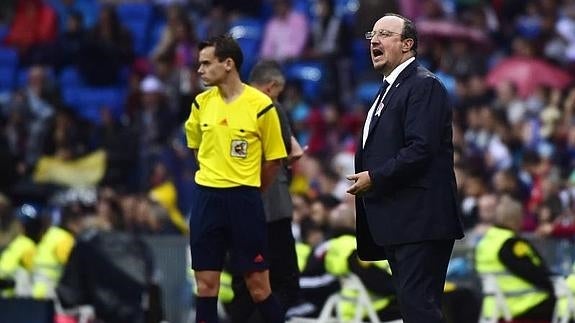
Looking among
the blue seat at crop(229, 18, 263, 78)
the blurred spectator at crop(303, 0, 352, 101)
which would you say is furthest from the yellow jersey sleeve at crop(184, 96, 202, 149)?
the blue seat at crop(229, 18, 263, 78)

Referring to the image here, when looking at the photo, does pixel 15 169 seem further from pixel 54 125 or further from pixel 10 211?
pixel 10 211

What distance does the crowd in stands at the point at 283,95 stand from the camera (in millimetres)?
17703

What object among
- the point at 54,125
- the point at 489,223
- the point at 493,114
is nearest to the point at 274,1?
the point at 54,125

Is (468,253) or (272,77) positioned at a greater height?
(272,77)

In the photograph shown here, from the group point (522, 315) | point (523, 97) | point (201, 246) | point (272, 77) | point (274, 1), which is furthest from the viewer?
point (274, 1)

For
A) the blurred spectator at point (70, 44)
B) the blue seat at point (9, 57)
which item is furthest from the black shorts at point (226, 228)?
the blue seat at point (9, 57)

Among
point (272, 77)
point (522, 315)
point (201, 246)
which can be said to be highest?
point (272, 77)

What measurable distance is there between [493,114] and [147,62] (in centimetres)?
601

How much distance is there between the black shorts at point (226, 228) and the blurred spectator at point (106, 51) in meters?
11.7

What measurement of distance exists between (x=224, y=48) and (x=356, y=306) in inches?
132

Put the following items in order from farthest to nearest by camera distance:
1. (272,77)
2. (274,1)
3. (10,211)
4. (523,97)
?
(274,1)
(523,97)
(10,211)
(272,77)

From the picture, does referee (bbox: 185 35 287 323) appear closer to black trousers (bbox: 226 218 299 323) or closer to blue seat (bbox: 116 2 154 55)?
black trousers (bbox: 226 218 299 323)

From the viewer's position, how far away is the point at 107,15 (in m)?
22.3

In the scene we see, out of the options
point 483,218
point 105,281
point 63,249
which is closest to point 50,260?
point 63,249
